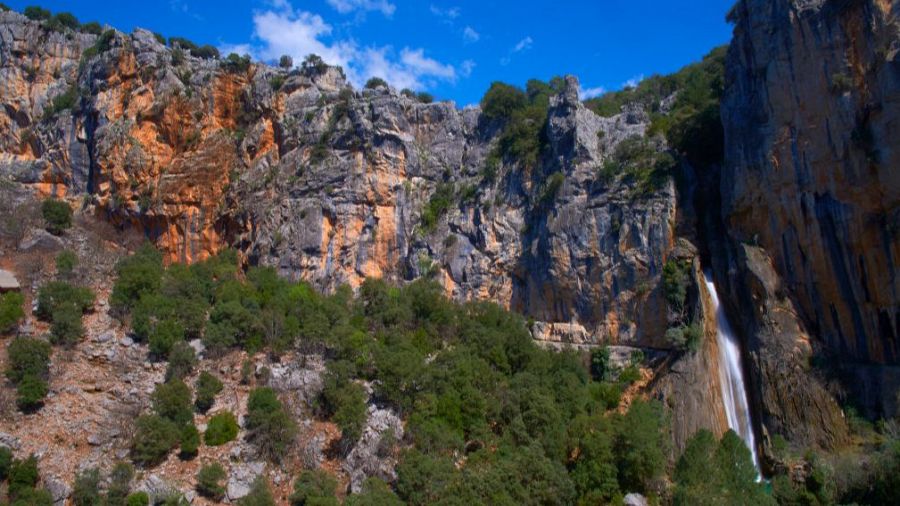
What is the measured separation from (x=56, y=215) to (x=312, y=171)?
48.1 feet

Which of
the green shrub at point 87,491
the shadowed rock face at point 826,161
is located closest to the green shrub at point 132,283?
the green shrub at point 87,491

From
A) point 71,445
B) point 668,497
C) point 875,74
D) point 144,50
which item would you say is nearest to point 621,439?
point 668,497

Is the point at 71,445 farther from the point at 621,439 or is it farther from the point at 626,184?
the point at 626,184

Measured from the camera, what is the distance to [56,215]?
36375 mm

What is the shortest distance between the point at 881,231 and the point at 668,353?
9.96m

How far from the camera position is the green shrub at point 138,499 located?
65.3ft

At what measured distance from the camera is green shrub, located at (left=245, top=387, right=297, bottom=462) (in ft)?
75.8

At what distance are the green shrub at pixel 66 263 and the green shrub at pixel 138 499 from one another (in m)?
15.7

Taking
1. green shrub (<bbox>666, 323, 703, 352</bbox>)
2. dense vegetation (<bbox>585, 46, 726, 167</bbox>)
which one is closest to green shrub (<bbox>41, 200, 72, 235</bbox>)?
dense vegetation (<bbox>585, 46, 726, 167</bbox>)

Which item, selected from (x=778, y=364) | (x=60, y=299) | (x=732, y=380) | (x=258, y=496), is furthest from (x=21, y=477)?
(x=778, y=364)

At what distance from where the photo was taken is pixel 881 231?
2366 cm

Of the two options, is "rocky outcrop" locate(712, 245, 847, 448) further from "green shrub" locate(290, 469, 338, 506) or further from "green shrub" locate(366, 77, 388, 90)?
"green shrub" locate(366, 77, 388, 90)

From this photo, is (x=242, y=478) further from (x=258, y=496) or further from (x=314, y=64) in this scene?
(x=314, y=64)

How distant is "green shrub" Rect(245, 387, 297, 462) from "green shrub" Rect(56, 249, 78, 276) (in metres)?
14.1
